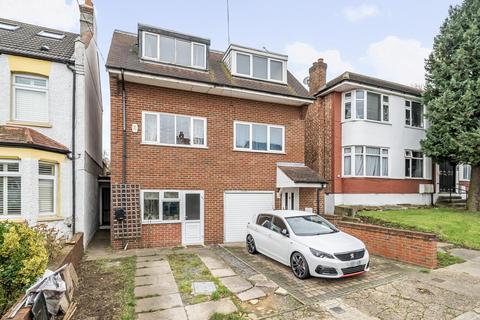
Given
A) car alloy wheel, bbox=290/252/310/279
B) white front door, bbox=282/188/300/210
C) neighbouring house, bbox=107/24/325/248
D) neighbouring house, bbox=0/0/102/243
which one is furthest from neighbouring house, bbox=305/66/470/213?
neighbouring house, bbox=0/0/102/243

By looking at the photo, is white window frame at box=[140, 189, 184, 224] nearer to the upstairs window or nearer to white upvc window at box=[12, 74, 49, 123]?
white upvc window at box=[12, 74, 49, 123]

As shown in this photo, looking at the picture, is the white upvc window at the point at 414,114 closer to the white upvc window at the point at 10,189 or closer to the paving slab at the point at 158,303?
the paving slab at the point at 158,303

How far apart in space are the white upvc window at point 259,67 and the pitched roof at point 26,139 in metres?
7.41

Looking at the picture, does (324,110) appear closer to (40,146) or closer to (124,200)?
(124,200)

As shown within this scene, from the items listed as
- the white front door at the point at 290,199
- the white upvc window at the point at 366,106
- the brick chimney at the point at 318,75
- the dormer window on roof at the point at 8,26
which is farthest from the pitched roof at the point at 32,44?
the white upvc window at the point at 366,106

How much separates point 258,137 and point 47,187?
783 cm

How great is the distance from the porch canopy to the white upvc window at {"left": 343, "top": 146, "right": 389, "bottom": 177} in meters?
→ 3.36

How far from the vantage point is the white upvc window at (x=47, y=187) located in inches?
322

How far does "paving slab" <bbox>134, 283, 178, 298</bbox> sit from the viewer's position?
5676 mm

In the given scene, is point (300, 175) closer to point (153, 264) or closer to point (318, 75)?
point (153, 264)

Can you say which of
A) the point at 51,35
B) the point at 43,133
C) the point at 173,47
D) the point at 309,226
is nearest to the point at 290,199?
the point at 309,226

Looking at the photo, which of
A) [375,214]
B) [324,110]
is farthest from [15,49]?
[375,214]

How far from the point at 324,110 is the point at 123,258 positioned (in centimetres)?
1225

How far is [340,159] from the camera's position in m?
14.4
